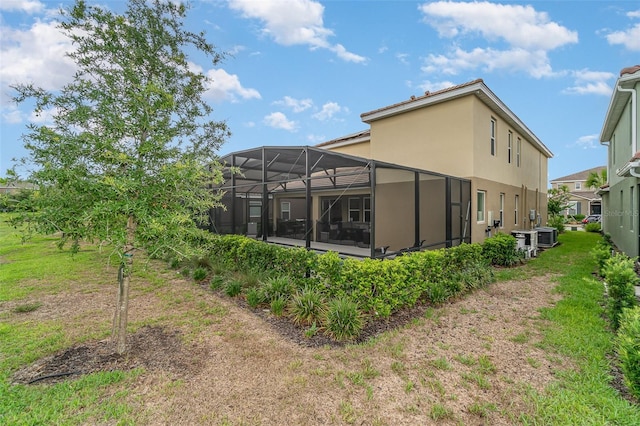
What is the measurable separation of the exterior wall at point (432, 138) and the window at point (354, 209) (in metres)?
2.49

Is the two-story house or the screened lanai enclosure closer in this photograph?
the screened lanai enclosure

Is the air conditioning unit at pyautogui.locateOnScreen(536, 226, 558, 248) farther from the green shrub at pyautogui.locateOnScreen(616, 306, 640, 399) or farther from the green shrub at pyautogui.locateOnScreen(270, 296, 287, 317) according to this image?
Answer: the green shrub at pyautogui.locateOnScreen(270, 296, 287, 317)

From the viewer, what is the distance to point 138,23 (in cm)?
408

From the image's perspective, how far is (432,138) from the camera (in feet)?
32.3

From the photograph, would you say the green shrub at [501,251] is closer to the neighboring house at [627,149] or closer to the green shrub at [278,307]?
the neighboring house at [627,149]

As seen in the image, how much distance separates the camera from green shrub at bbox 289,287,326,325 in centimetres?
480

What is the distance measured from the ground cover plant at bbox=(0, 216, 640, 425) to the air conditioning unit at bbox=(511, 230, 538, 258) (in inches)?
194

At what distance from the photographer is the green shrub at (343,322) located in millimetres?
4297

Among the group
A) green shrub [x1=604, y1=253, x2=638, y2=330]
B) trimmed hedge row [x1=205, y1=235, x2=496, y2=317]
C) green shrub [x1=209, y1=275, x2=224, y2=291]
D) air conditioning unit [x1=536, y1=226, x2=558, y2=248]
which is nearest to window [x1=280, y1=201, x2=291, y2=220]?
trimmed hedge row [x1=205, y1=235, x2=496, y2=317]

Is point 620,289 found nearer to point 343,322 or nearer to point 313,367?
point 343,322

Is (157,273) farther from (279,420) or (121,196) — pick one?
(279,420)

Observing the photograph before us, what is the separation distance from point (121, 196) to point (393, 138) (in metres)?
9.64

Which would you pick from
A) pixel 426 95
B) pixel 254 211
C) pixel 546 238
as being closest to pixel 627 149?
pixel 546 238

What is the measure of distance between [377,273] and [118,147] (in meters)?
4.19
